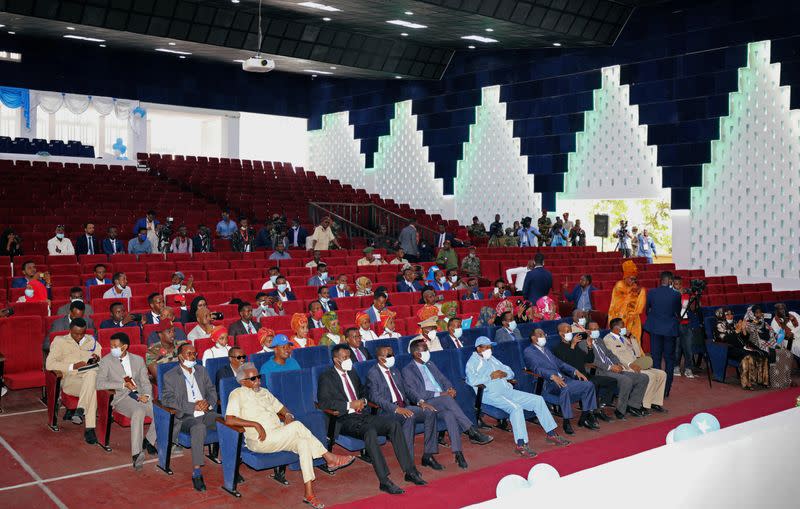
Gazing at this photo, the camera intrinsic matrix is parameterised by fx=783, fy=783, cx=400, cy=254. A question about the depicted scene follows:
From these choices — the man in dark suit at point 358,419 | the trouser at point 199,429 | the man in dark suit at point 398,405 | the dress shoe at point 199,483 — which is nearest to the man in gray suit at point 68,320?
the trouser at point 199,429

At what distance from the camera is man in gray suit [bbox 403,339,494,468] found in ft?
20.2

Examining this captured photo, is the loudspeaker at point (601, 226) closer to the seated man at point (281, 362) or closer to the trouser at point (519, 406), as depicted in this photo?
the trouser at point (519, 406)

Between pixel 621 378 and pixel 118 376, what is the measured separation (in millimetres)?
4578

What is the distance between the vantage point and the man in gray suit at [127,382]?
614 centimetres

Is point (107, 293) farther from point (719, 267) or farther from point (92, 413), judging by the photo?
point (719, 267)

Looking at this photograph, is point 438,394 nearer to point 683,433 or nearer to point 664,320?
point 683,433

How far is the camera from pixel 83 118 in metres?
22.6

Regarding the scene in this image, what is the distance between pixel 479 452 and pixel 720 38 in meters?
12.8

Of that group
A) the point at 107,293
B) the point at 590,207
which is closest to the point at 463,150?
the point at 590,207

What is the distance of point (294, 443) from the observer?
213 inches

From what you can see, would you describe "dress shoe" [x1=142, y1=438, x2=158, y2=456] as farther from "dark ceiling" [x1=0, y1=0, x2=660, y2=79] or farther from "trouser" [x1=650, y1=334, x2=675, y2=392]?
"dark ceiling" [x1=0, y1=0, x2=660, y2=79]

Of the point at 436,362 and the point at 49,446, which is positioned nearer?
the point at 49,446

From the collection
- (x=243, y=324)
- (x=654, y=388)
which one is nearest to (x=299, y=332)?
(x=243, y=324)

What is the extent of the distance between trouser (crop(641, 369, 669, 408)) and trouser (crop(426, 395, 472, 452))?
234 centimetres
